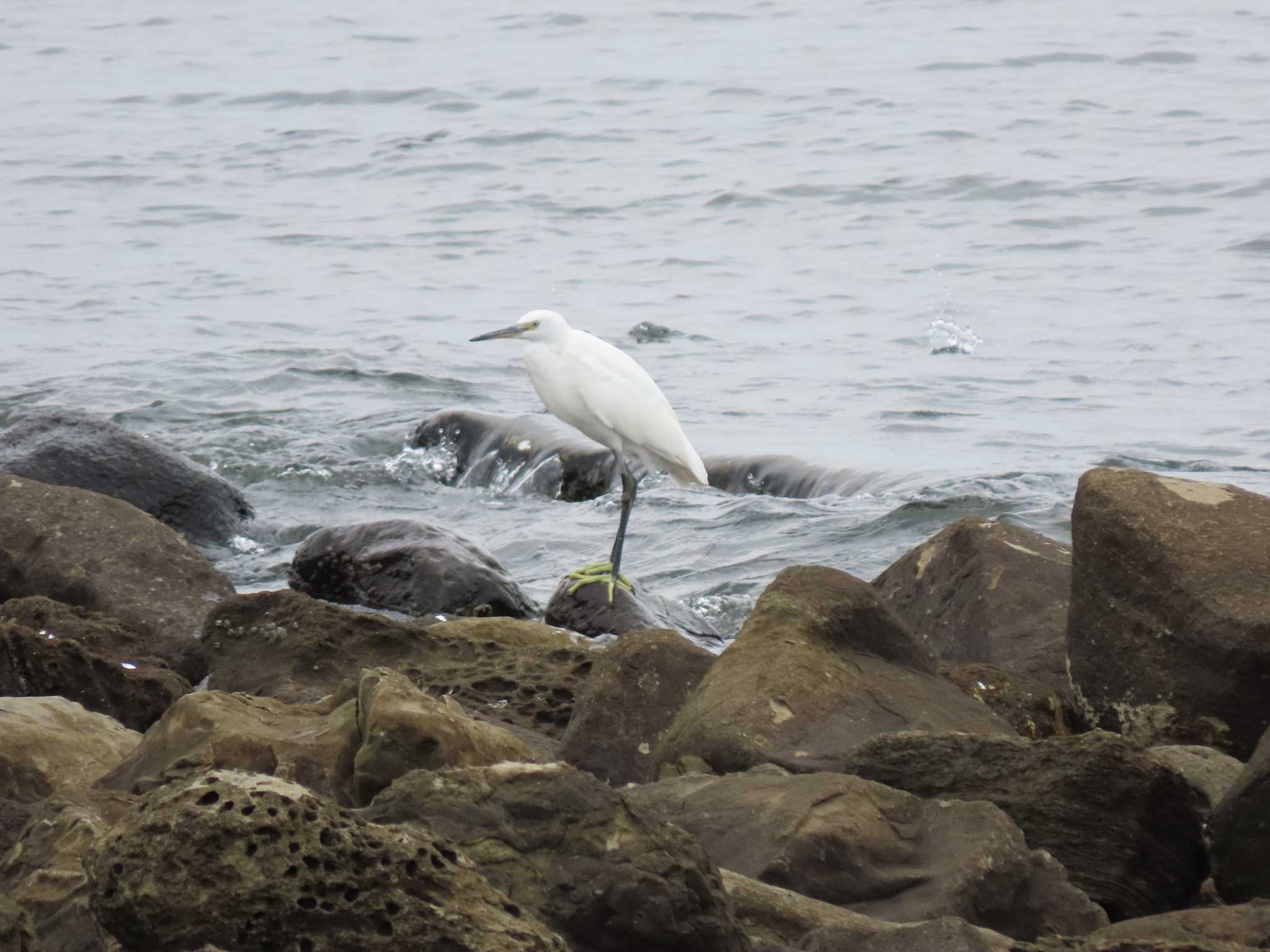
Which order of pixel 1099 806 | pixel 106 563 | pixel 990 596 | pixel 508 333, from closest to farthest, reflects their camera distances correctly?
pixel 1099 806 → pixel 990 596 → pixel 106 563 → pixel 508 333

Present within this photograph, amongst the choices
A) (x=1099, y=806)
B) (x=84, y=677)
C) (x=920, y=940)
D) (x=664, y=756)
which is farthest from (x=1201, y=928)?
(x=84, y=677)

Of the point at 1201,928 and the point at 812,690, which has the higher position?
the point at 1201,928

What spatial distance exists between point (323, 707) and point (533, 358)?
372cm

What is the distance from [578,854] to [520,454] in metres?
7.51

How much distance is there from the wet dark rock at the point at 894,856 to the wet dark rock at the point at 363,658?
163 cm

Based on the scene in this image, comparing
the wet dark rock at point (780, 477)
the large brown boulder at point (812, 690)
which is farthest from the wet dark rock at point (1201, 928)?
the wet dark rock at point (780, 477)

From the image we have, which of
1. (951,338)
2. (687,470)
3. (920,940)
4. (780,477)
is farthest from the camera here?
(951,338)

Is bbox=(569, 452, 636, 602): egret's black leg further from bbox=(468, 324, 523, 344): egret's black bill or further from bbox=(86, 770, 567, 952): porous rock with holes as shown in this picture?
bbox=(86, 770, 567, 952): porous rock with holes

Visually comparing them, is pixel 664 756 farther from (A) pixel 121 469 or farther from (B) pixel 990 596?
(A) pixel 121 469

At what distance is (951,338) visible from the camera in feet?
40.3

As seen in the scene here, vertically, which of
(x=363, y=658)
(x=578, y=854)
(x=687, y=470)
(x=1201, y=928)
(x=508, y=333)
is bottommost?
(x=687, y=470)

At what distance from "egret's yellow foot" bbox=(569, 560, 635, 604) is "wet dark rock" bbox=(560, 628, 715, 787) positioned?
216 centimetres

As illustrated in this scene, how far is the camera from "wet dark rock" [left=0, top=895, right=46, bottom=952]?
227 centimetres

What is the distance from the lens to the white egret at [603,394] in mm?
7414
